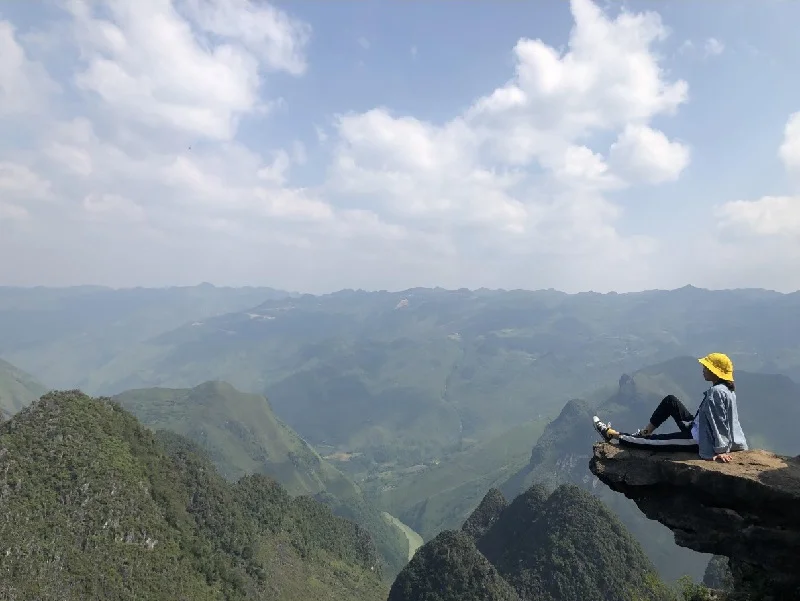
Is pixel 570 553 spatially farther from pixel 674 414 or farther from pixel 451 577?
pixel 674 414

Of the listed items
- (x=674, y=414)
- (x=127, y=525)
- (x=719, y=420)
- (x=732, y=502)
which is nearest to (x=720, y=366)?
(x=719, y=420)

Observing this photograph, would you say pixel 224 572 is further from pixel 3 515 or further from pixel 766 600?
pixel 766 600

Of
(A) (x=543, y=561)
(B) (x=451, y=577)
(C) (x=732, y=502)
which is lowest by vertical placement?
(A) (x=543, y=561)

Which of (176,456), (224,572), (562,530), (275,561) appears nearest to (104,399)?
(176,456)

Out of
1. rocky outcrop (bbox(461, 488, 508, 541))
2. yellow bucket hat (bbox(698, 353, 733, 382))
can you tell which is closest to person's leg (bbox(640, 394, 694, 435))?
yellow bucket hat (bbox(698, 353, 733, 382))

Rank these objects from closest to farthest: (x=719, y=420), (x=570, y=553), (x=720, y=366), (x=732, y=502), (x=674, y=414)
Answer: (x=732, y=502)
(x=719, y=420)
(x=720, y=366)
(x=674, y=414)
(x=570, y=553)

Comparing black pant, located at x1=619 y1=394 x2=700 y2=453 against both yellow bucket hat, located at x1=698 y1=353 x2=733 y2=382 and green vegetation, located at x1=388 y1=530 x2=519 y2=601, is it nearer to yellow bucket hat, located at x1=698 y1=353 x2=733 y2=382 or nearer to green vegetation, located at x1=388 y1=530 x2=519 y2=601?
yellow bucket hat, located at x1=698 y1=353 x2=733 y2=382

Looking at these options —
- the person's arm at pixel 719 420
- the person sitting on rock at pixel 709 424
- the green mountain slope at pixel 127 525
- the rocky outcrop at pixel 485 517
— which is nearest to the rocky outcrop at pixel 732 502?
the person sitting on rock at pixel 709 424
